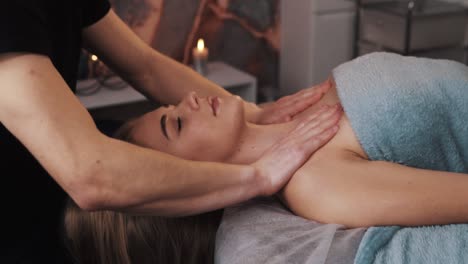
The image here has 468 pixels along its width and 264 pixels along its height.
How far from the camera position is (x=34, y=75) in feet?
3.46

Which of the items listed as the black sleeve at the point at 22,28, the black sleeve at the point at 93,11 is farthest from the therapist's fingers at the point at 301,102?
the black sleeve at the point at 22,28

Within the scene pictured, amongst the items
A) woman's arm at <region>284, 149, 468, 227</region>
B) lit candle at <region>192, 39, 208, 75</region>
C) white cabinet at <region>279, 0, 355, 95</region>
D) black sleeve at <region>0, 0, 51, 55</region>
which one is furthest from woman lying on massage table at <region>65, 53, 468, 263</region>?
white cabinet at <region>279, 0, 355, 95</region>

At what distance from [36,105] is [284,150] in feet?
1.75

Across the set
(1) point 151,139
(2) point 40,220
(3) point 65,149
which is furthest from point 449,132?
(2) point 40,220

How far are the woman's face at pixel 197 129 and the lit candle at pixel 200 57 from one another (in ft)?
4.47

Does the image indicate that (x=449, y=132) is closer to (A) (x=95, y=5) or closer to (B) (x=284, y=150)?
(B) (x=284, y=150)

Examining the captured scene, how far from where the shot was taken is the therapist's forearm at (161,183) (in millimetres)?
1095

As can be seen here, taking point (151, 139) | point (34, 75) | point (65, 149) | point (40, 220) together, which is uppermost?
point (34, 75)

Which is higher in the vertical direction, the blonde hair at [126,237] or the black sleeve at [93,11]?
the black sleeve at [93,11]

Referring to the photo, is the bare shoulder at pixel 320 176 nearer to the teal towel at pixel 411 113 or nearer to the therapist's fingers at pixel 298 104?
the teal towel at pixel 411 113

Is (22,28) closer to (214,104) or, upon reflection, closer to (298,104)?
(214,104)

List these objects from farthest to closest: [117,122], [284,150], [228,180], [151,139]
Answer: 1. [117,122]
2. [151,139]
3. [284,150]
4. [228,180]

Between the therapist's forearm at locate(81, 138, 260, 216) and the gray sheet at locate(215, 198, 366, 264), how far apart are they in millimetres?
78

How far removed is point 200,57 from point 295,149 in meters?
1.61
